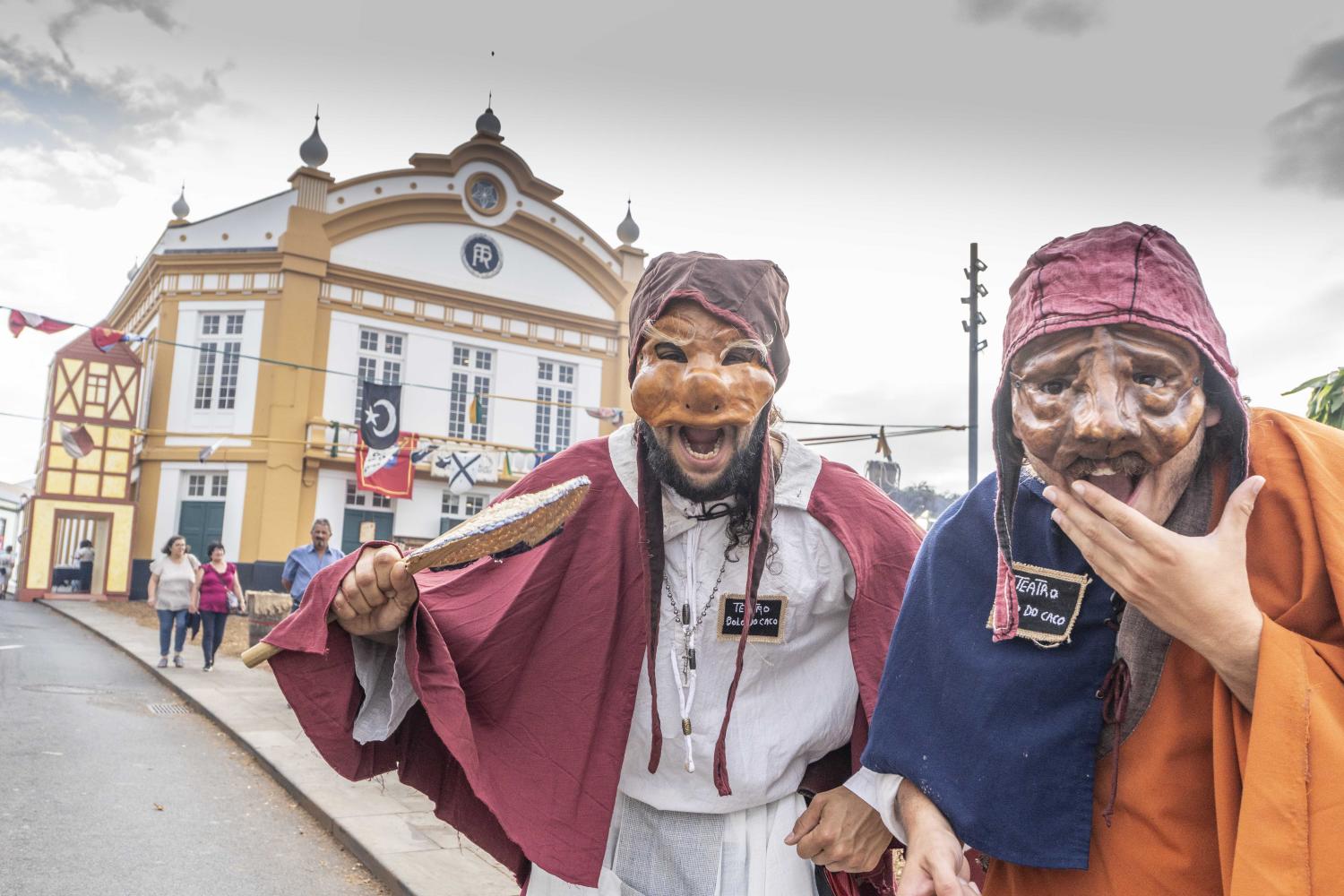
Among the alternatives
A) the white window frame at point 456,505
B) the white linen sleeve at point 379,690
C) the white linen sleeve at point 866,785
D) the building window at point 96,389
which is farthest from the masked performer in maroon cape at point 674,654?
the building window at point 96,389

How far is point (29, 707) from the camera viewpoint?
914cm

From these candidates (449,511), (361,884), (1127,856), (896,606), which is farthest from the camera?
(449,511)

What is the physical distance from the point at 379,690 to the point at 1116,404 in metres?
1.64

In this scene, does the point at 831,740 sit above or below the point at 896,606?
below

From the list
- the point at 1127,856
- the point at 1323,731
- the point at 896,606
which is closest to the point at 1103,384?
the point at 1323,731

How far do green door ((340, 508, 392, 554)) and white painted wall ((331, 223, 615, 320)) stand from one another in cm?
619

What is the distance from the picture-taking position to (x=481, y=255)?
2658 centimetres

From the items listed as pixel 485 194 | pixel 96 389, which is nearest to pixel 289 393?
pixel 96 389

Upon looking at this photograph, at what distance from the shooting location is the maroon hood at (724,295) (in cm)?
222

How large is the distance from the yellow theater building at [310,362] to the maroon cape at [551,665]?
70.0 ft

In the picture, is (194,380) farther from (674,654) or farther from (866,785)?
(866,785)

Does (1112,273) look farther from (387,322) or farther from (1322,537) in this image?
(387,322)

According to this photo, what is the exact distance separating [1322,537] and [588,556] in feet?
4.80

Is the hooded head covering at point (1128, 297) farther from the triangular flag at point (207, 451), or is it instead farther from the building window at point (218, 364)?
the building window at point (218, 364)
